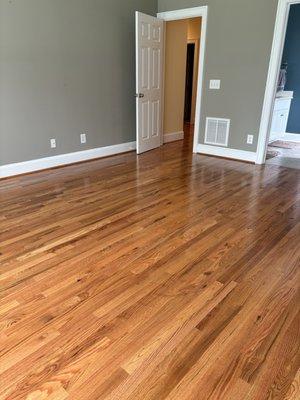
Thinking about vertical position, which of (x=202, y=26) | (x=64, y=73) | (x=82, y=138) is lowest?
(x=82, y=138)

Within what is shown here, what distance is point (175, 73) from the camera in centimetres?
576

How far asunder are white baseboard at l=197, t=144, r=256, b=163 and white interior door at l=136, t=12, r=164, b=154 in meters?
0.90

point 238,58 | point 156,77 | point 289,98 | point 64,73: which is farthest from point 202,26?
point 289,98

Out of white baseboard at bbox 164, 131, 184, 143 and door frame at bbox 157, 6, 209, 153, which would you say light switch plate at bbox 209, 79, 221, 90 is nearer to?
door frame at bbox 157, 6, 209, 153

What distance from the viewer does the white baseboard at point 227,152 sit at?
15.2 feet

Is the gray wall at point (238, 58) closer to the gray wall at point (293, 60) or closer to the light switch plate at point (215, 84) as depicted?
the light switch plate at point (215, 84)

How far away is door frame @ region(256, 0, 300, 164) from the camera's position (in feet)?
12.6

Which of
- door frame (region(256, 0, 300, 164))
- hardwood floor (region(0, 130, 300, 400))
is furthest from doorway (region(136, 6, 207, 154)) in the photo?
hardwood floor (region(0, 130, 300, 400))

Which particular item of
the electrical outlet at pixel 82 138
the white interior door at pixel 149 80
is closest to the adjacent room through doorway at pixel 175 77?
the white interior door at pixel 149 80

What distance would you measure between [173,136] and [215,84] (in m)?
1.60

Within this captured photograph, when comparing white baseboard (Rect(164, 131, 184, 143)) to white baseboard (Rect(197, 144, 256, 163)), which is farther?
white baseboard (Rect(164, 131, 184, 143))

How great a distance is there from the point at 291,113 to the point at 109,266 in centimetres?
576

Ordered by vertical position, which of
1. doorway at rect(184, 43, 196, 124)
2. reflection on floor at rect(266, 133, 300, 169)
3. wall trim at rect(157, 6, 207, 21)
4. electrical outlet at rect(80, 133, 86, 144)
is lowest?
reflection on floor at rect(266, 133, 300, 169)

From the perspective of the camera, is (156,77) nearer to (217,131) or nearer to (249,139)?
(217,131)
